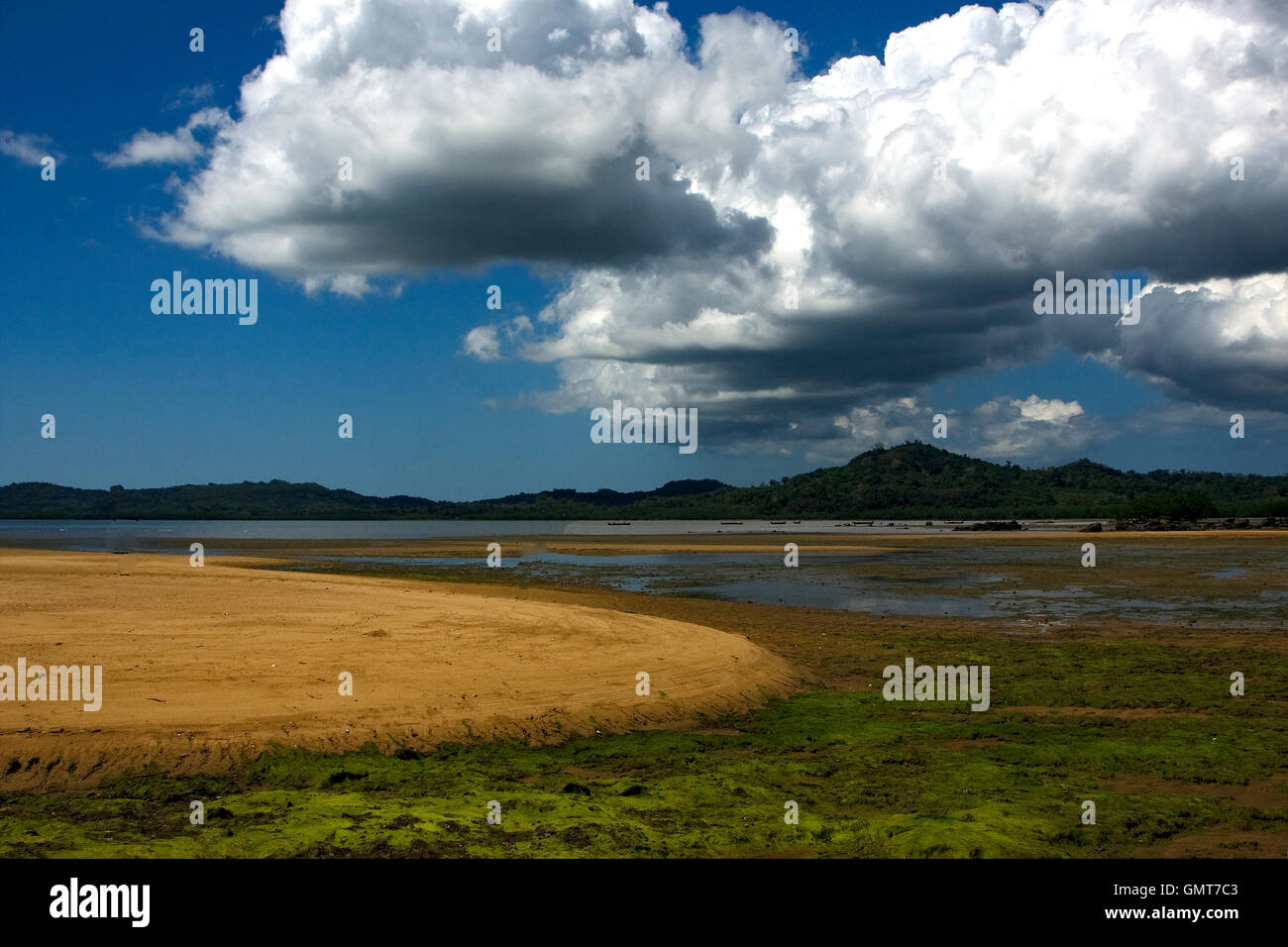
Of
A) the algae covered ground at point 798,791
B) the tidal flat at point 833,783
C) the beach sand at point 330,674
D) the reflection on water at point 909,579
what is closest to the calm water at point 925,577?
the reflection on water at point 909,579

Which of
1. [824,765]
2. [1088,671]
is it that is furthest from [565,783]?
[1088,671]

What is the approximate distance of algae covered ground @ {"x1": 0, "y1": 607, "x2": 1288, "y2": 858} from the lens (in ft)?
28.5

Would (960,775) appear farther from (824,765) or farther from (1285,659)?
Answer: (1285,659)

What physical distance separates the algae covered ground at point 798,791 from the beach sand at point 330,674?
0.65 metres

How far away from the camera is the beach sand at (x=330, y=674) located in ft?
38.4

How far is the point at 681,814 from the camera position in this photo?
973cm

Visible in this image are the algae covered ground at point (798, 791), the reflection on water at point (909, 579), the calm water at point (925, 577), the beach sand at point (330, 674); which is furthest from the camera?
the calm water at point (925, 577)

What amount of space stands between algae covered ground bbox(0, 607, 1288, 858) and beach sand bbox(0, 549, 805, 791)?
0.65 m

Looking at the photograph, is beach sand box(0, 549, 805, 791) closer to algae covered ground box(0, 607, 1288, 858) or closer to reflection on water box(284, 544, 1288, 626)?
algae covered ground box(0, 607, 1288, 858)

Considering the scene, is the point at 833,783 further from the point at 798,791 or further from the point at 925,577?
the point at 925,577

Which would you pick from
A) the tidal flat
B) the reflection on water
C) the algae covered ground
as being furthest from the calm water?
the algae covered ground

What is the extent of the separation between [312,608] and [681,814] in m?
17.5

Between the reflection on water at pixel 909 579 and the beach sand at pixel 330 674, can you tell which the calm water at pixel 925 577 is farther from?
the beach sand at pixel 330 674
